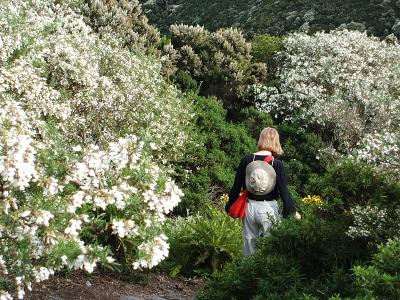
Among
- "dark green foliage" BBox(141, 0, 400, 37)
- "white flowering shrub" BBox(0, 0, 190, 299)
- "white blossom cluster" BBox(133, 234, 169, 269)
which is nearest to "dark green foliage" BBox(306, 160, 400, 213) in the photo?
"white flowering shrub" BBox(0, 0, 190, 299)

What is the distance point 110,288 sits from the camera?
7.02 metres

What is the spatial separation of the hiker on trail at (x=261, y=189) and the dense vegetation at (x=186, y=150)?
18.6 inches

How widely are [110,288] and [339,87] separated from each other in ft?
40.1

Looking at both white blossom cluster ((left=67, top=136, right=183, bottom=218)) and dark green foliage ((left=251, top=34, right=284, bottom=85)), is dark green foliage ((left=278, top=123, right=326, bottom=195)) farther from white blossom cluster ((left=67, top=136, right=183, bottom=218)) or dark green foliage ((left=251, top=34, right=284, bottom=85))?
white blossom cluster ((left=67, top=136, right=183, bottom=218))

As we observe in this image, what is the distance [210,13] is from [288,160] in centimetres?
2117

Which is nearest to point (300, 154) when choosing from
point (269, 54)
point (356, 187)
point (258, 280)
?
→ point (269, 54)

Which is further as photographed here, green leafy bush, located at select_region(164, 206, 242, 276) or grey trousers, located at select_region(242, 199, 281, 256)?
green leafy bush, located at select_region(164, 206, 242, 276)

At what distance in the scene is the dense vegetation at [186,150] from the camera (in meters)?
4.23

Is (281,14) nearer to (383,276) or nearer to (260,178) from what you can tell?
(260,178)

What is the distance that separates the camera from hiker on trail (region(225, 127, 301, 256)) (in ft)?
21.5

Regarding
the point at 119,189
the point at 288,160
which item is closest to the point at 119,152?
the point at 119,189

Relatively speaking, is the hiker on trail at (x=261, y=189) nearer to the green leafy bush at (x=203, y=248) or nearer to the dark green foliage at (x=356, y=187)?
the dark green foliage at (x=356, y=187)

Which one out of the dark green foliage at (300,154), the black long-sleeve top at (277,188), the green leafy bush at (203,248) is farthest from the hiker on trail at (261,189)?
the dark green foliage at (300,154)

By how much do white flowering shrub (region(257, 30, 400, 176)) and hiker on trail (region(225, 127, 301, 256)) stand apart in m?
8.48
